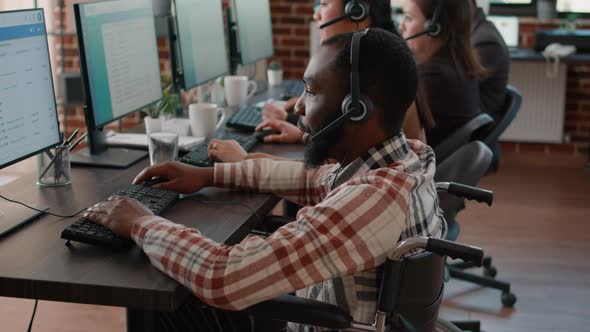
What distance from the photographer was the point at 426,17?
9.56ft

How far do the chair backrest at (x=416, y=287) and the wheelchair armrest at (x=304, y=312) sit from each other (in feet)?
0.28

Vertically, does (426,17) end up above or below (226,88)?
above

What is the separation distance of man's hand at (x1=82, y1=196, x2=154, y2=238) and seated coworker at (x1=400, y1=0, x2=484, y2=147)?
1452 mm

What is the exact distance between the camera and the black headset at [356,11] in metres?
2.63

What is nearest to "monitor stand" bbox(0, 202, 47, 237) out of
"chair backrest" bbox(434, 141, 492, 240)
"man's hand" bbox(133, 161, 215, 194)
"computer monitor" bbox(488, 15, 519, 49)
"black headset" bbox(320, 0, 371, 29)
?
"man's hand" bbox(133, 161, 215, 194)

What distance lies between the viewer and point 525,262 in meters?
3.71

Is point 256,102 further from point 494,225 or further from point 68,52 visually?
point 68,52

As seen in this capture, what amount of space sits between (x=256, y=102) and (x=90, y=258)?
1.95 metres

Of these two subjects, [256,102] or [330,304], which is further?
[256,102]

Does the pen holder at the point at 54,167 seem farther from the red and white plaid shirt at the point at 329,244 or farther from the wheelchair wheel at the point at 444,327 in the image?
the wheelchair wheel at the point at 444,327

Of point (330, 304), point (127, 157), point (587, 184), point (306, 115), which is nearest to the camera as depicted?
point (330, 304)

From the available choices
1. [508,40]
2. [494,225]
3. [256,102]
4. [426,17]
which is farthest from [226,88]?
[508,40]

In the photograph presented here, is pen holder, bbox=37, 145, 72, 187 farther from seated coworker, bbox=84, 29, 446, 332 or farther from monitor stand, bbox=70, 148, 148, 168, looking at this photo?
seated coworker, bbox=84, 29, 446, 332

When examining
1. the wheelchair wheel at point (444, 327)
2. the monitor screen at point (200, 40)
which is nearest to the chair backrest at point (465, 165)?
the wheelchair wheel at point (444, 327)
